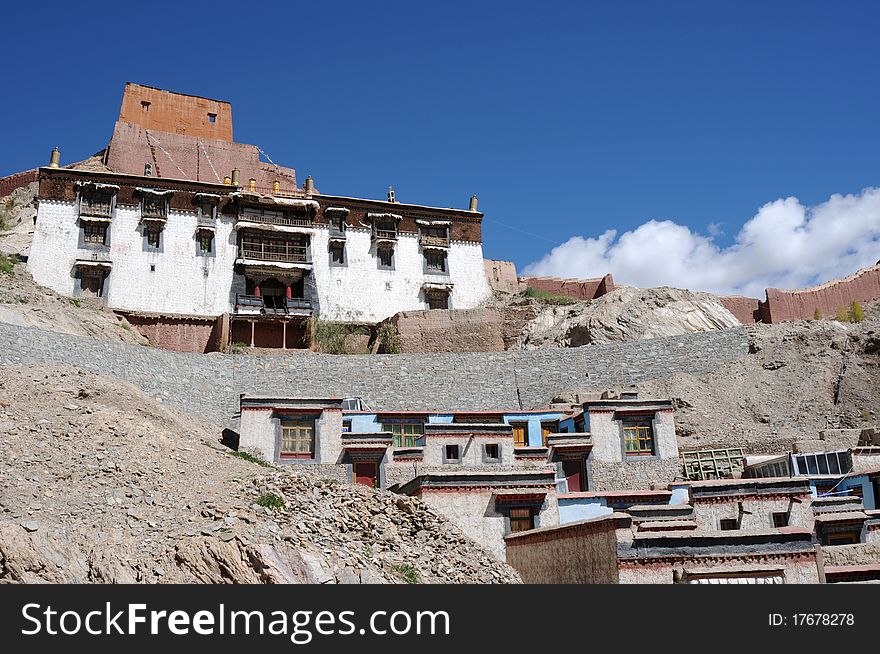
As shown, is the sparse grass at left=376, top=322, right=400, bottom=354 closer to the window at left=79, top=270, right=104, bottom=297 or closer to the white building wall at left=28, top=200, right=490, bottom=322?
the white building wall at left=28, top=200, right=490, bottom=322

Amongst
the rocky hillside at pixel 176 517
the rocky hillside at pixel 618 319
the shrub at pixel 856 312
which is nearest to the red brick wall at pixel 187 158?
the rocky hillside at pixel 618 319

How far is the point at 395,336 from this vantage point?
43062 mm

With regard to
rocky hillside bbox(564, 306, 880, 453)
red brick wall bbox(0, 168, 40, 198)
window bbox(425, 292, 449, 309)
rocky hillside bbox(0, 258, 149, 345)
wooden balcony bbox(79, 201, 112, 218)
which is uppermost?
red brick wall bbox(0, 168, 40, 198)

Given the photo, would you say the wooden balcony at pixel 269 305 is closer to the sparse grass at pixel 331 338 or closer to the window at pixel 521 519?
the sparse grass at pixel 331 338

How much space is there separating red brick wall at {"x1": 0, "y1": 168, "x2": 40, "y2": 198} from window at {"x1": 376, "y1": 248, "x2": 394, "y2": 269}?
82.3 ft

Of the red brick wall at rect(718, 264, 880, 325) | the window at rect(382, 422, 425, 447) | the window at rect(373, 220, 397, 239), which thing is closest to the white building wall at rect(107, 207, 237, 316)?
the window at rect(373, 220, 397, 239)

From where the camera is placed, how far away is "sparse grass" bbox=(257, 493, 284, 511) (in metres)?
17.3

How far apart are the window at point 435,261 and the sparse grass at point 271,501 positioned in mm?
32868

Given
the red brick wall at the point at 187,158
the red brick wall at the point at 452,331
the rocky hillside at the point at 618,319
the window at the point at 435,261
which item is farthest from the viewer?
the red brick wall at the point at 187,158

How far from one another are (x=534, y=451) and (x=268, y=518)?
41.7 feet

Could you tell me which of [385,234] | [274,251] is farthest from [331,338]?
[385,234]

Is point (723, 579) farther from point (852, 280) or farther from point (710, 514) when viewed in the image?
point (852, 280)

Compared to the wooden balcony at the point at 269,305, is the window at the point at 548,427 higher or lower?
lower

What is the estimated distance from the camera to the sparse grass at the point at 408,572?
16.5 metres
